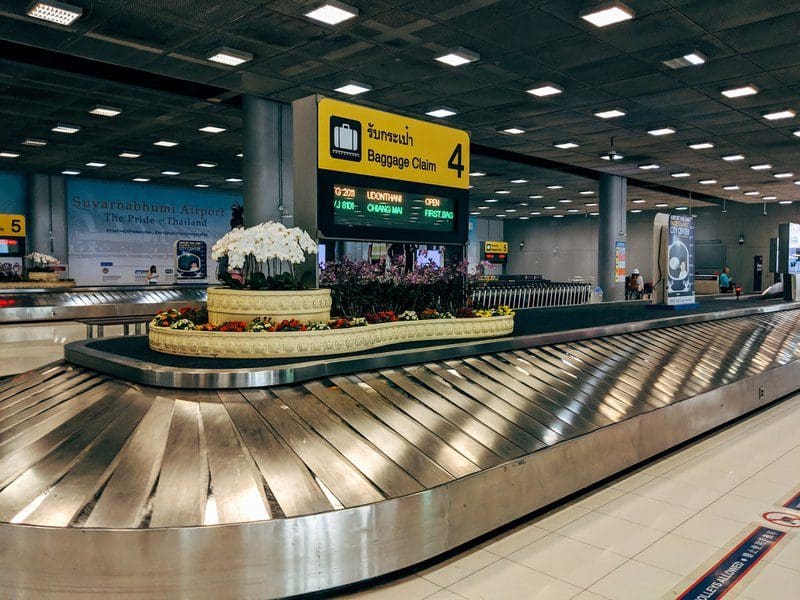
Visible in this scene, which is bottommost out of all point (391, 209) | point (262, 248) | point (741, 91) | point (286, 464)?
point (286, 464)

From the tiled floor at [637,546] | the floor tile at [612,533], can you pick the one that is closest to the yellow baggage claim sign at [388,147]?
the tiled floor at [637,546]

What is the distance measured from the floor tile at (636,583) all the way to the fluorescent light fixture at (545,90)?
8.35 meters

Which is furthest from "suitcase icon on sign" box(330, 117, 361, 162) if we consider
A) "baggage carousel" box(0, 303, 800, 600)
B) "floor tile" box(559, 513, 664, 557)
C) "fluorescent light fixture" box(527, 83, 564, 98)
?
"fluorescent light fixture" box(527, 83, 564, 98)

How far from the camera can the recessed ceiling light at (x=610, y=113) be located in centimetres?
1154

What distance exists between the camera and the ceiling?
705 cm

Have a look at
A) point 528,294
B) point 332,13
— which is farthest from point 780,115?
point 332,13

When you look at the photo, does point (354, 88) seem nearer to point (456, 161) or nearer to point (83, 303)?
point (456, 161)

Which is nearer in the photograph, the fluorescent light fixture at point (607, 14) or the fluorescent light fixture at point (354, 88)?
the fluorescent light fixture at point (607, 14)

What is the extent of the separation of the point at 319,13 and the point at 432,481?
223 inches

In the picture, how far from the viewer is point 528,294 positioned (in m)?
18.7

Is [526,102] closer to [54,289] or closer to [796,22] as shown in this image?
[796,22]

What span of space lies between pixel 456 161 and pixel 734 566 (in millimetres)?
4360

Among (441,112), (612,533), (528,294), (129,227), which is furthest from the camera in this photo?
(129,227)

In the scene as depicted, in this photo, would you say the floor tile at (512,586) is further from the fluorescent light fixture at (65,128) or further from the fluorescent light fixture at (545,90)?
the fluorescent light fixture at (65,128)
